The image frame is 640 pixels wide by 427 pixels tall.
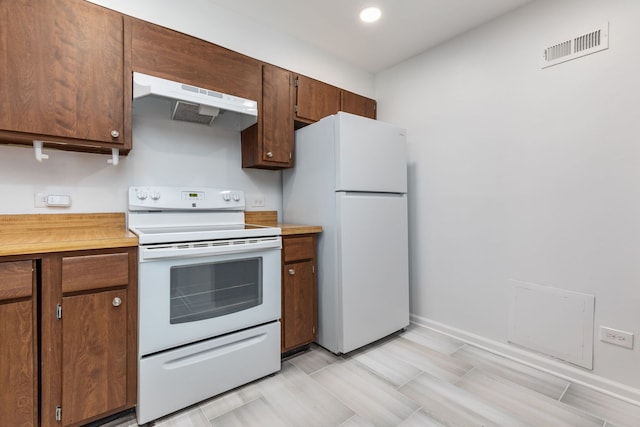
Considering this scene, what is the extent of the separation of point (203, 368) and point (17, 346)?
0.76 metres

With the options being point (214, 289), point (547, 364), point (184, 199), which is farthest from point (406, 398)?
point (184, 199)

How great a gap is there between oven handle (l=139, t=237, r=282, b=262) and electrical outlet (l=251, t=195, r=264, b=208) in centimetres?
68

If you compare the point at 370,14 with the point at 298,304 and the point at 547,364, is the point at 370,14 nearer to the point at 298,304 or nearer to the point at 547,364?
the point at 298,304

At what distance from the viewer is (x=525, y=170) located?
2.10 m

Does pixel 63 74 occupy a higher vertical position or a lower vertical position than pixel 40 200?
higher

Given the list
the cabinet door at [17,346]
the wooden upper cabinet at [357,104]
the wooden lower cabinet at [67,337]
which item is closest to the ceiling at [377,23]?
the wooden upper cabinet at [357,104]

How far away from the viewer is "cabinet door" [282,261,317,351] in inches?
80.7

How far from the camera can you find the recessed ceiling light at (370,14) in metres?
2.18

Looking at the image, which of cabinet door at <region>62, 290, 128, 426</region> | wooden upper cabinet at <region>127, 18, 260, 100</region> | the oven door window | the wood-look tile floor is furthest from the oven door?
wooden upper cabinet at <region>127, 18, 260, 100</region>

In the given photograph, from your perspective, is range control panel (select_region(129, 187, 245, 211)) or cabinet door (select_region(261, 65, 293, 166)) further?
cabinet door (select_region(261, 65, 293, 166))

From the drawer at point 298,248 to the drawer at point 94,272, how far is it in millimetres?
904

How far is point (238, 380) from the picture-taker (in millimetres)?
1740

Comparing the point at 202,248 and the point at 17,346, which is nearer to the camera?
the point at 17,346

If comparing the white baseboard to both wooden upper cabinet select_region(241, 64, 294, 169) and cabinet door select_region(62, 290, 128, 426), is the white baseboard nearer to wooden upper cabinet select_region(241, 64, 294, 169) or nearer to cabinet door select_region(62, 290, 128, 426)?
wooden upper cabinet select_region(241, 64, 294, 169)
